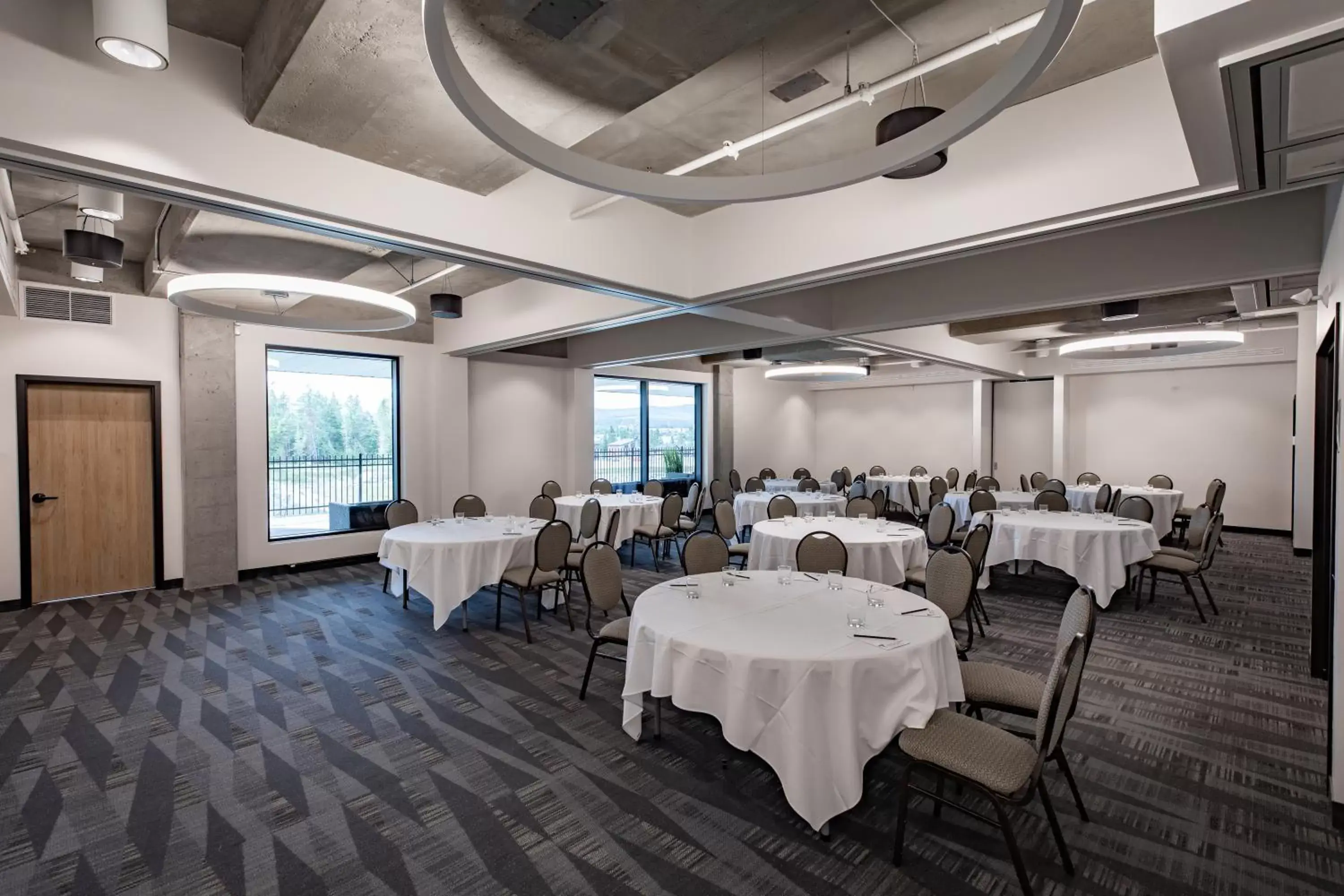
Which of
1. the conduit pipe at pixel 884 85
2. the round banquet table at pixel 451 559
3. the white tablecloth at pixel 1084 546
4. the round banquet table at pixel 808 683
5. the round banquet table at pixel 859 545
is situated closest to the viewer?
the round banquet table at pixel 808 683

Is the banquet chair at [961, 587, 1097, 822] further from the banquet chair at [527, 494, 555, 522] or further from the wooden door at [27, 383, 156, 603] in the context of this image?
the wooden door at [27, 383, 156, 603]

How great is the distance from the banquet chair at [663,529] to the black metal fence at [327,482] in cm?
393

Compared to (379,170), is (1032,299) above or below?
below

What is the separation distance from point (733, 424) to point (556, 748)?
1104 cm

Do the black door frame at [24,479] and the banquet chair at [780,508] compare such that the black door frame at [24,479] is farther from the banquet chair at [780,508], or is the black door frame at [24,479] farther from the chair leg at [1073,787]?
the chair leg at [1073,787]

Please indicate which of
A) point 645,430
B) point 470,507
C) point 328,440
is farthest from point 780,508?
point 328,440

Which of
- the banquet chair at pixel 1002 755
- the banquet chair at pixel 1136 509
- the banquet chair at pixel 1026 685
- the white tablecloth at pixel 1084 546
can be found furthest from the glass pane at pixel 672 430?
the banquet chair at pixel 1002 755

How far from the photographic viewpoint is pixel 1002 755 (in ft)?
8.15

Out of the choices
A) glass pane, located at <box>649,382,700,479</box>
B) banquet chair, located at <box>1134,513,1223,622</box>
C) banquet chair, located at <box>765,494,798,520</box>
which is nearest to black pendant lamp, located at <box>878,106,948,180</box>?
banquet chair, located at <box>765,494,798,520</box>

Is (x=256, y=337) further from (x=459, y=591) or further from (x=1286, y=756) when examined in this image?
(x=1286, y=756)

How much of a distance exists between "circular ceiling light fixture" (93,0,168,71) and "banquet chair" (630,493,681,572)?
22.0 feet

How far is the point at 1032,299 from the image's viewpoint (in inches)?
208

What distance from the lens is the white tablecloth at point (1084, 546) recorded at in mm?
6328

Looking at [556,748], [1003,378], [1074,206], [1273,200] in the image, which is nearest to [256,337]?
[556,748]
